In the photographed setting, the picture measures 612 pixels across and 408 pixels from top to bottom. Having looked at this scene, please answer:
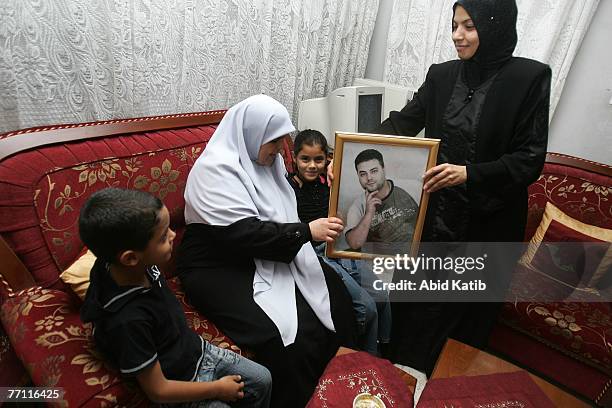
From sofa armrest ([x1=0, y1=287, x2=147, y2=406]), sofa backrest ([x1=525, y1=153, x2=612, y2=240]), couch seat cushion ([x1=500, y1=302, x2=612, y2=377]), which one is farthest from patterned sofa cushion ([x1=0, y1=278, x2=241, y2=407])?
sofa backrest ([x1=525, y1=153, x2=612, y2=240])

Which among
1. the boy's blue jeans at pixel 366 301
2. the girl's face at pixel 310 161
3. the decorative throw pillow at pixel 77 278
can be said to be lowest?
the boy's blue jeans at pixel 366 301

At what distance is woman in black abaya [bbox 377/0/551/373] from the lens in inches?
51.0

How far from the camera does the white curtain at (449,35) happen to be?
82.7 inches

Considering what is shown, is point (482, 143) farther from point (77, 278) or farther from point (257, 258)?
point (77, 278)

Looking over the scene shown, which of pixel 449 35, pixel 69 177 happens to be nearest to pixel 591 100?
pixel 449 35

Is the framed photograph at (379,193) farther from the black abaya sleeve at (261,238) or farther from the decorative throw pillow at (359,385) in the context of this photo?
the decorative throw pillow at (359,385)

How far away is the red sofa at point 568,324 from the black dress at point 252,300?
2.96 ft

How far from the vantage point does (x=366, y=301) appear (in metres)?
→ 1.64

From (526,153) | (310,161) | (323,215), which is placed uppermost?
(526,153)

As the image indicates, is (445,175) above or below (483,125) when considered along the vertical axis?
below

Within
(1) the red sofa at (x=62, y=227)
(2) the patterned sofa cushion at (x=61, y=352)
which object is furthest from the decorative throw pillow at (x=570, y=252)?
(2) the patterned sofa cushion at (x=61, y=352)

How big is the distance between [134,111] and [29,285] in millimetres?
948

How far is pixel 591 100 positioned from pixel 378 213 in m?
1.72

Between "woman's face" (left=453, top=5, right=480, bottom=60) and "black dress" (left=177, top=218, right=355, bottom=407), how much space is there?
2.77ft
